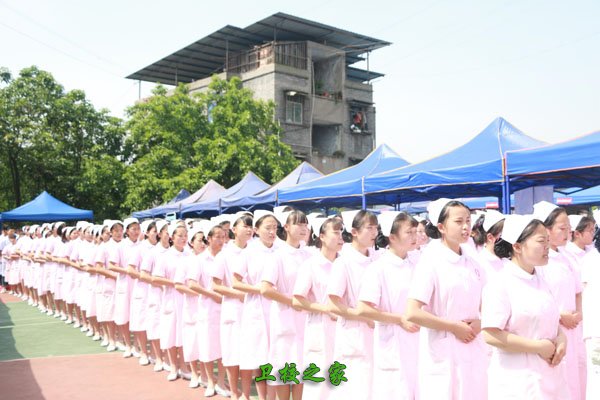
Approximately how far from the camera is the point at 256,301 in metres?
4.89

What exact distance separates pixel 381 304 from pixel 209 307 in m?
2.83

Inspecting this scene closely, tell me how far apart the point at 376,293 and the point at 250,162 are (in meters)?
18.4

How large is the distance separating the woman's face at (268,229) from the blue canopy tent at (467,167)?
3573 mm

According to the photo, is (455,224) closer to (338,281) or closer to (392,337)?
(392,337)

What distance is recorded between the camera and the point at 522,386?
266 centimetres

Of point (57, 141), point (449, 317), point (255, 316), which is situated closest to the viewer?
point (449, 317)

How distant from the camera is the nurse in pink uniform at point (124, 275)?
7812 millimetres

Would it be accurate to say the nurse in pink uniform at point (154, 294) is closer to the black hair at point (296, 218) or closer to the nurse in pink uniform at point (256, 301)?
the nurse in pink uniform at point (256, 301)

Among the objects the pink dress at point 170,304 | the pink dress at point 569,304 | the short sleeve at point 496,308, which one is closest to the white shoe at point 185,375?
the pink dress at point 170,304

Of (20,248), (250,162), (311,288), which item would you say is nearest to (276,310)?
(311,288)

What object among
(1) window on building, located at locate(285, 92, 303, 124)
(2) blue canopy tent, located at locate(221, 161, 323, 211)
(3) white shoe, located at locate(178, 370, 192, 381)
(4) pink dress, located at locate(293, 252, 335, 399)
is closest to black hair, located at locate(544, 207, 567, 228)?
(4) pink dress, located at locate(293, 252, 335, 399)

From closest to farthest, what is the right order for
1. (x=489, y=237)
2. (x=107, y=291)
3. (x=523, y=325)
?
(x=523, y=325)
(x=489, y=237)
(x=107, y=291)

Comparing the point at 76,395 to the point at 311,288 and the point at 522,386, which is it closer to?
the point at 311,288

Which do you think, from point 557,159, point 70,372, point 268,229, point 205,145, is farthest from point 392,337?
point 205,145
